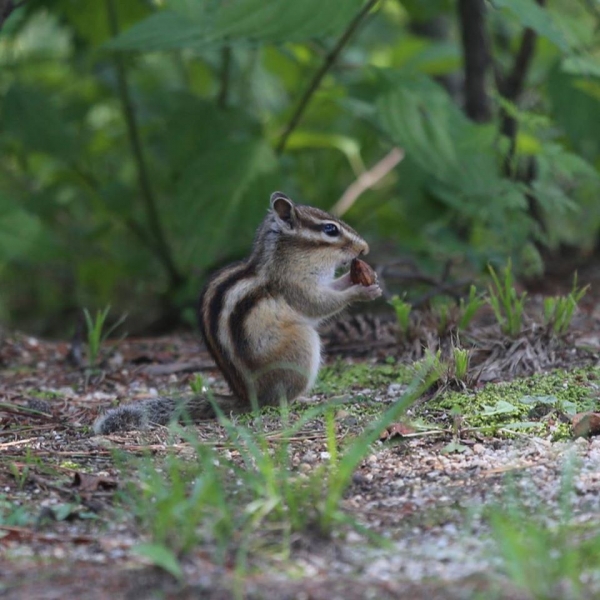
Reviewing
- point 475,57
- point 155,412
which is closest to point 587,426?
point 155,412

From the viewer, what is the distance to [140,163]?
265 inches

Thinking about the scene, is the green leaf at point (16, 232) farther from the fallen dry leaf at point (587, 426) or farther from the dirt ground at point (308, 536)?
the fallen dry leaf at point (587, 426)

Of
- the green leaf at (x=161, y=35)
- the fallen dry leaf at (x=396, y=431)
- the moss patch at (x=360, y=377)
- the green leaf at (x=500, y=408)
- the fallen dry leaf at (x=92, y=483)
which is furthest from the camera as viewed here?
the green leaf at (x=161, y=35)

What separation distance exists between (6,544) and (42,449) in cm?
92

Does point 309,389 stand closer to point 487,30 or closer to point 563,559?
point 563,559

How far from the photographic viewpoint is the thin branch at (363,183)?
727 cm

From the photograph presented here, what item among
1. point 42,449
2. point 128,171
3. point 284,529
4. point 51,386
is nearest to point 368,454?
point 284,529

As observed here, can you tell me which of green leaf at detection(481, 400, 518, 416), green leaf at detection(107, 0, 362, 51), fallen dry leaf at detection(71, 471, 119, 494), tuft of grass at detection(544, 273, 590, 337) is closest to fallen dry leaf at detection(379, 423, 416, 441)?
green leaf at detection(481, 400, 518, 416)

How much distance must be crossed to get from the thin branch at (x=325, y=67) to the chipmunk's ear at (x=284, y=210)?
46.5 inches

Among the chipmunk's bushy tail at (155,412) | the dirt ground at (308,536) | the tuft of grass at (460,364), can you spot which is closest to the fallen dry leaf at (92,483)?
the dirt ground at (308,536)

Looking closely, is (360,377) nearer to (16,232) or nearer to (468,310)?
(468,310)

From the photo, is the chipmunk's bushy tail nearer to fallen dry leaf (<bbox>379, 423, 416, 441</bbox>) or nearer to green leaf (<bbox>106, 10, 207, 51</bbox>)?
fallen dry leaf (<bbox>379, 423, 416, 441</bbox>)

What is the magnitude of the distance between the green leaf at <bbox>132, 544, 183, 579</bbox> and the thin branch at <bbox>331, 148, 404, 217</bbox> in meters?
4.82

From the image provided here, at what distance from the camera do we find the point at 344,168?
7.80 metres
